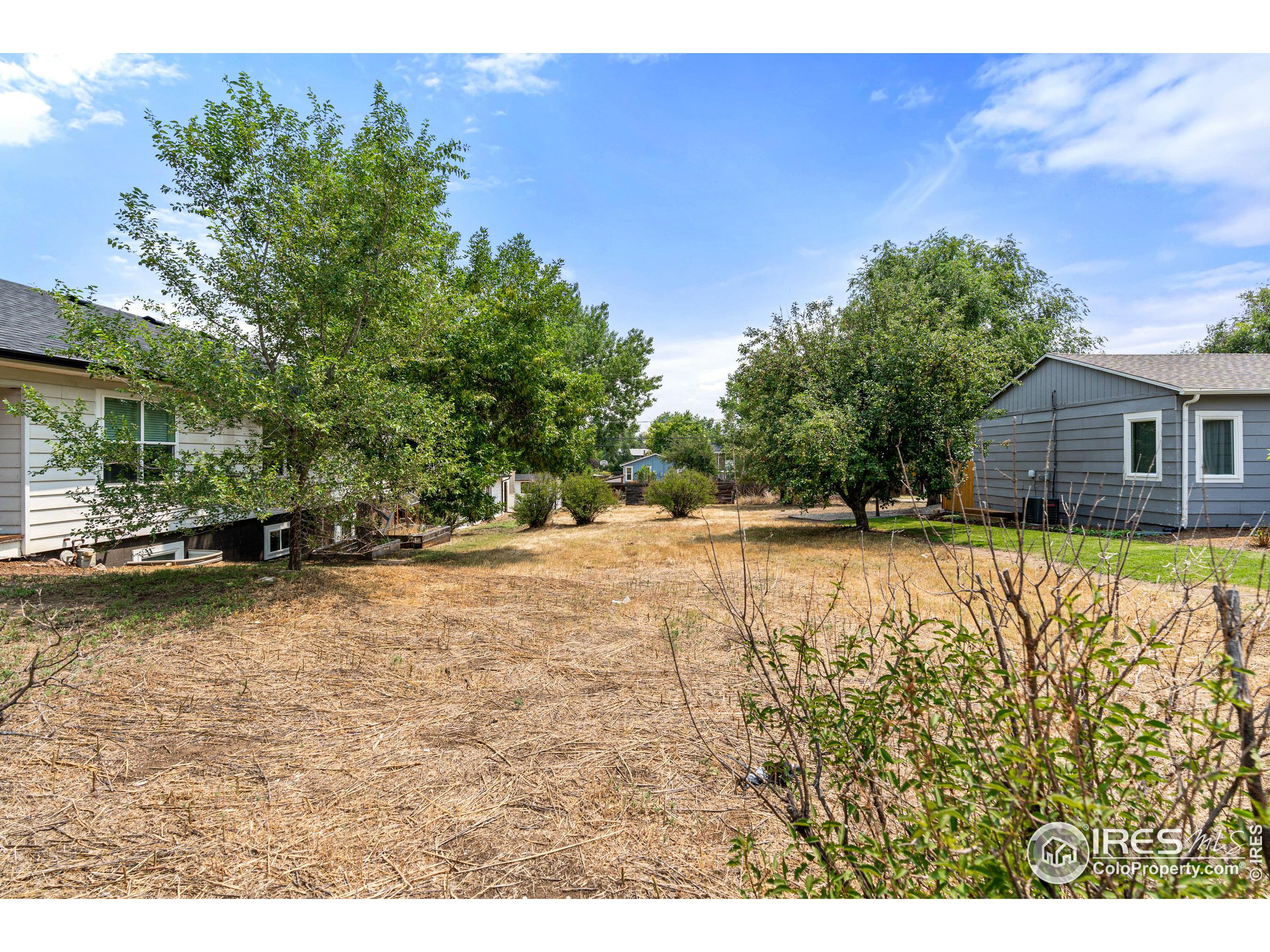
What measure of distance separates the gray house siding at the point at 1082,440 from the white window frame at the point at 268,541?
14281mm

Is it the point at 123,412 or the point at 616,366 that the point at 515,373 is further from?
the point at 616,366

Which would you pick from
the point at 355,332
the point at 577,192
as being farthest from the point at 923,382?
the point at 355,332

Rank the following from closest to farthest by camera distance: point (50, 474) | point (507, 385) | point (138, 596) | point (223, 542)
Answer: point (138, 596) < point (50, 474) < point (223, 542) < point (507, 385)

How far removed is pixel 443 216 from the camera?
852cm

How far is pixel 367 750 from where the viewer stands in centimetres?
321

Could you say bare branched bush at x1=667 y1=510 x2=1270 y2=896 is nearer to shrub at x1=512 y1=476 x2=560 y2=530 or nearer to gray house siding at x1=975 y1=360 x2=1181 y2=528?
gray house siding at x1=975 y1=360 x2=1181 y2=528

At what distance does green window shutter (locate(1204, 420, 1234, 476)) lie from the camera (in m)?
10.8

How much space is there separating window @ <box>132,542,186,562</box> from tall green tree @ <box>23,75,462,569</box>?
295 centimetres

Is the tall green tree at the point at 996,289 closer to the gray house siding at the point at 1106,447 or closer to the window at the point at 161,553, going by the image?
the gray house siding at the point at 1106,447

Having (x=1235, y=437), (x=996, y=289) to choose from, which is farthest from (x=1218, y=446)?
(x=996, y=289)

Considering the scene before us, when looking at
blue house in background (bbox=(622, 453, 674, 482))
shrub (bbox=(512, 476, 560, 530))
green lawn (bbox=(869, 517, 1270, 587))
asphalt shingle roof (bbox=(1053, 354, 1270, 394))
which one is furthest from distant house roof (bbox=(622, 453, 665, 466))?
asphalt shingle roof (bbox=(1053, 354, 1270, 394))

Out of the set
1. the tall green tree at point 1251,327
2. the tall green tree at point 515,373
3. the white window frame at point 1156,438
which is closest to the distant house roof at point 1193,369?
the white window frame at point 1156,438

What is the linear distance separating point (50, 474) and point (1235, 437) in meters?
19.4
